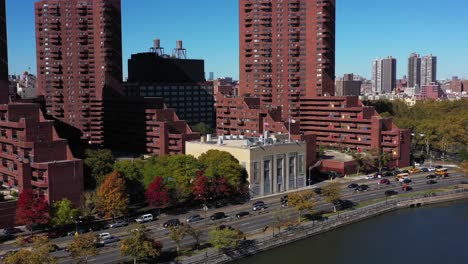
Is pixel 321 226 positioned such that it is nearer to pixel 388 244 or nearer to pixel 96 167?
pixel 388 244

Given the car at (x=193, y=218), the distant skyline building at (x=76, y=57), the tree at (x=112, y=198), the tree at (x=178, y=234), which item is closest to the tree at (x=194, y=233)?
the tree at (x=178, y=234)

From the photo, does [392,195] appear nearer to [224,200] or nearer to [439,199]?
[439,199]

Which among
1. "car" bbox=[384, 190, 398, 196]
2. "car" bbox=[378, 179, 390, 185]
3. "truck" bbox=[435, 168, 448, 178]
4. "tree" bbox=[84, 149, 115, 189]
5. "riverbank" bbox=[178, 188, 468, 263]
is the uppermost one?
"tree" bbox=[84, 149, 115, 189]

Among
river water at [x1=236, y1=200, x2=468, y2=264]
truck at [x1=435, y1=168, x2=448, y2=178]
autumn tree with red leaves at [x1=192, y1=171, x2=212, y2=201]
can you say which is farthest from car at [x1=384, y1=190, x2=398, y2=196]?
autumn tree with red leaves at [x1=192, y1=171, x2=212, y2=201]

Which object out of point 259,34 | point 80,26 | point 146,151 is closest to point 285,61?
point 259,34

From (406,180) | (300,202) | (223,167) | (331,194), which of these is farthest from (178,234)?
(406,180)

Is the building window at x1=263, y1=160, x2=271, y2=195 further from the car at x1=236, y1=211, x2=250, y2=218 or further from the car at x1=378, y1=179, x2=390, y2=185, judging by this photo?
the car at x1=378, y1=179, x2=390, y2=185
